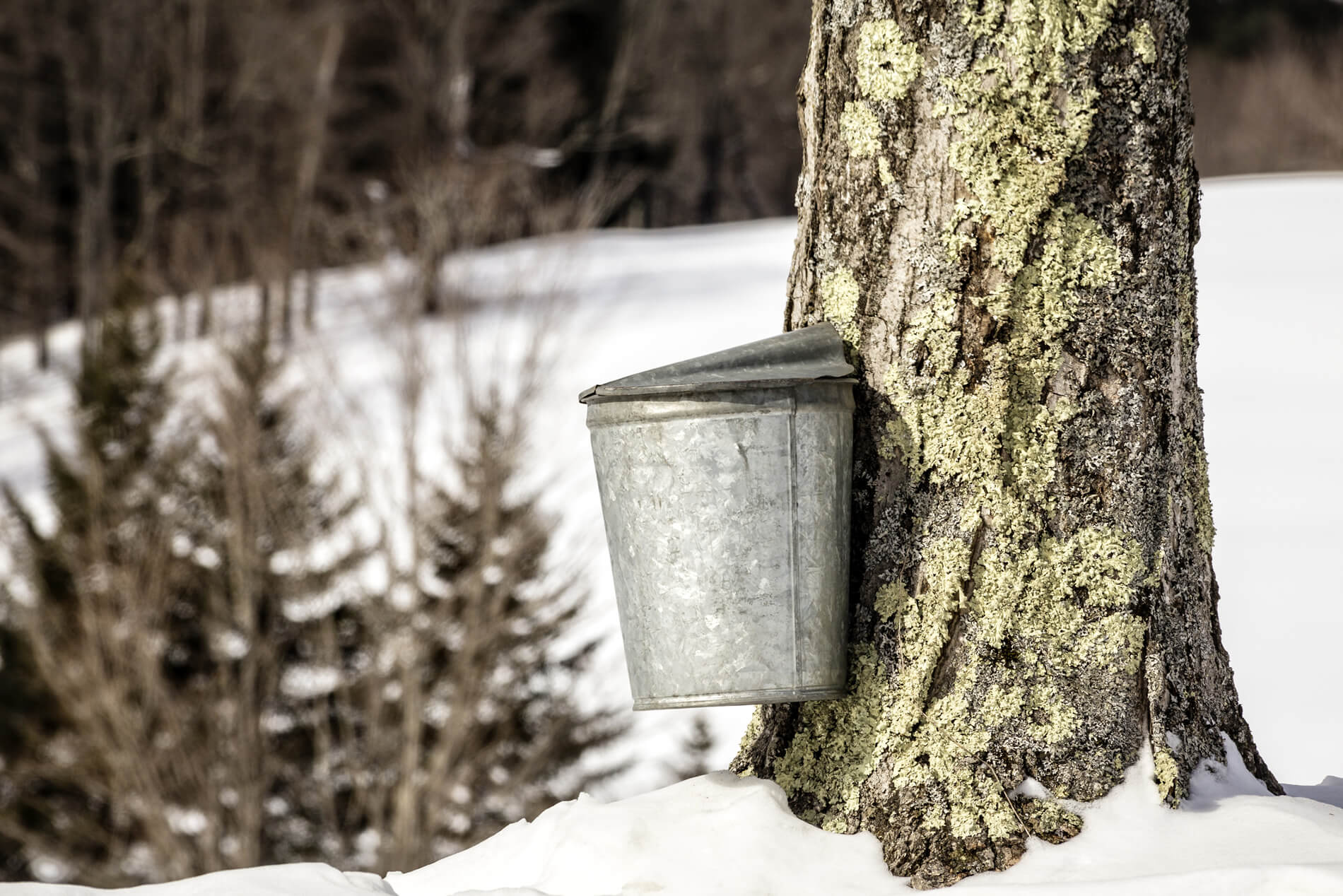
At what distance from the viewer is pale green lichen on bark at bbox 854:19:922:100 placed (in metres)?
2.00

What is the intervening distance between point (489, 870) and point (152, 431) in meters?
8.25

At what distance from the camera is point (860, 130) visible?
2057 mm

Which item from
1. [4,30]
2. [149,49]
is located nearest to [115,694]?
[149,49]

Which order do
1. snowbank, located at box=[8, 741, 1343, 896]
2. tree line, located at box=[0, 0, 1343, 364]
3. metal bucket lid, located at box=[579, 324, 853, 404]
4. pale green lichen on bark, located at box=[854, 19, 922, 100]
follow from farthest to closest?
tree line, located at box=[0, 0, 1343, 364], pale green lichen on bark, located at box=[854, 19, 922, 100], metal bucket lid, located at box=[579, 324, 853, 404], snowbank, located at box=[8, 741, 1343, 896]

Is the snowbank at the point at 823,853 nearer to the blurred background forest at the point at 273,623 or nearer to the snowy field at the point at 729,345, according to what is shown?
the snowy field at the point at 729,345

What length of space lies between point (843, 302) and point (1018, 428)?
0.34 m

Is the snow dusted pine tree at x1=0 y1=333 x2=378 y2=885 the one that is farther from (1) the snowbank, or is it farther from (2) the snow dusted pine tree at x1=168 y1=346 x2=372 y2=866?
(1) the snowbank

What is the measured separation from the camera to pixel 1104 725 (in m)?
1.96

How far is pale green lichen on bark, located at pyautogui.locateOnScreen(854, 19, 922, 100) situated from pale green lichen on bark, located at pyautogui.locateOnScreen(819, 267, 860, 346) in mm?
278

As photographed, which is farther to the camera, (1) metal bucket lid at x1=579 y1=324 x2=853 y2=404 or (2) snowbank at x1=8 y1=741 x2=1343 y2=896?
(1) metal bucket lid at x1=579 y1=324 x2=853 y2=404

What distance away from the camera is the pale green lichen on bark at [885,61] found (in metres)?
2.00

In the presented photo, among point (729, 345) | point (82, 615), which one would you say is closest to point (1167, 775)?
point (82, 615)

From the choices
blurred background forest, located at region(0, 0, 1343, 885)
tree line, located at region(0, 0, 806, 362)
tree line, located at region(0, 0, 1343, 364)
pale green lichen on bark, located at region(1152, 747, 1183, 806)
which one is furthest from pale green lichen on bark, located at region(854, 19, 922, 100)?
tree line, located at region(0, 0, 806, 362)

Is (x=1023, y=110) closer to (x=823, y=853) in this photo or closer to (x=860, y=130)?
(x=860, y=130)
